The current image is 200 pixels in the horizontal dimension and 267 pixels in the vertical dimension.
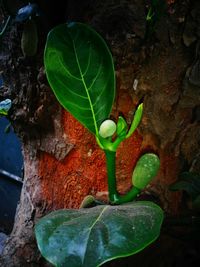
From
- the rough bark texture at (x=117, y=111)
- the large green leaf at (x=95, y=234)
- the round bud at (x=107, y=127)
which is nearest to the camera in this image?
the large green leaf at (x=95, y=234)

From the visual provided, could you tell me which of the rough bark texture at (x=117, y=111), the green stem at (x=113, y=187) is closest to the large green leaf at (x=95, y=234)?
the green stem at (x=113, y=187)

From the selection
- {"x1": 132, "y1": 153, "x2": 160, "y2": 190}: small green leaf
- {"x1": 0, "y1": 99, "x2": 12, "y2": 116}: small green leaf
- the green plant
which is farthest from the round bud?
{"x1": 0, "y1": 99, "x2": 12, "y2": 116}: small green leaf

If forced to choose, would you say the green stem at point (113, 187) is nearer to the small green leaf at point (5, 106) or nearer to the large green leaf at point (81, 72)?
the large green leaf at point (81, 72)

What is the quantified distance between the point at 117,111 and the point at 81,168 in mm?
139

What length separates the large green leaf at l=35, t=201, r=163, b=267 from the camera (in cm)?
40

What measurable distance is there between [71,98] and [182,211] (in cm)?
37

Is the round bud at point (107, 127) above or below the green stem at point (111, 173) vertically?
above

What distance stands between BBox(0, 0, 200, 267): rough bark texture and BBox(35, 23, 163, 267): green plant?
80 millimetres

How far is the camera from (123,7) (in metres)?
0.66

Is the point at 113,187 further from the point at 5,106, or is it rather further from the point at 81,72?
the point at 5,106

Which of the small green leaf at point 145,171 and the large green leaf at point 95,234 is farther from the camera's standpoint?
the small green leaf at point 145,171

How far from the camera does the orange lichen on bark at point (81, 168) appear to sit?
2.32 feet

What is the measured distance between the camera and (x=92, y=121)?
1.98ft

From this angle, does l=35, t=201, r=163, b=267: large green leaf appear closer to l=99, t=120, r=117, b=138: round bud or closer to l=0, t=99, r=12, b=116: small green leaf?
l=99, t=120, r=117, b=138: round bud
